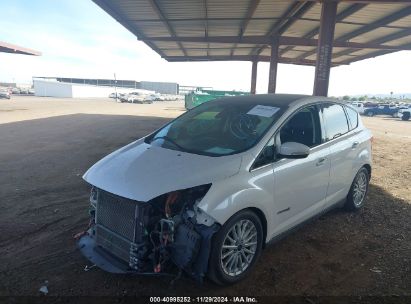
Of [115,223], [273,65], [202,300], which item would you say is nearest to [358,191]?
[202,300]

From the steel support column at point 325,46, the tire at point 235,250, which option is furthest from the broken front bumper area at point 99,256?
the steel support column at point 325,46

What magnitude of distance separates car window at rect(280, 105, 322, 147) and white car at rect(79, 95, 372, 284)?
0.01m

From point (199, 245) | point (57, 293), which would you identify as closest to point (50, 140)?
point (57, 293)

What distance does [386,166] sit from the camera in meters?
9.11

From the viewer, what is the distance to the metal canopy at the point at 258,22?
11.9 meters

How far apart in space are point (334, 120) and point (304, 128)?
0.76 metres

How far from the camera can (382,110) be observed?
37.9m

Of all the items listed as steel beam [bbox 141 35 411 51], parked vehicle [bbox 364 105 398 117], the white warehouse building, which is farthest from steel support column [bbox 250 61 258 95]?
the white warehouse building

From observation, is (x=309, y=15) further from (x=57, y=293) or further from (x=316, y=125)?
(x=57, y=293)

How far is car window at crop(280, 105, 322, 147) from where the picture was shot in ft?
13.0

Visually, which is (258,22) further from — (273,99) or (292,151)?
(292,151)

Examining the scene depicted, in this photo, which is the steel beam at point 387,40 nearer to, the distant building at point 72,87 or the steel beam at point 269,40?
the steel beam at point 269,40

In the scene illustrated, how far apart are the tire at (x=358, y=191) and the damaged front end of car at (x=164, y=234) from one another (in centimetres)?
303

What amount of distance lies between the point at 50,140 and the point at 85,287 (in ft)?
32.2
